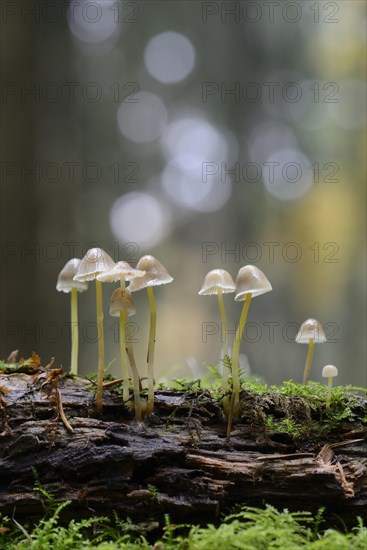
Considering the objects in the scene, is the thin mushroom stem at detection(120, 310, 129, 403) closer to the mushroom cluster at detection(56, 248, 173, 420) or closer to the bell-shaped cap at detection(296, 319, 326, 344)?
the mushroom cluster at detection(56, 248, 173, 420)

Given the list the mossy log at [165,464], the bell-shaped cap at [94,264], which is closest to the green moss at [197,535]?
the mossy log at [165,464]

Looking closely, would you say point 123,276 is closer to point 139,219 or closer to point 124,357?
point 124,357

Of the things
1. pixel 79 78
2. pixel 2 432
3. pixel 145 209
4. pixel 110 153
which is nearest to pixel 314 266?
pixel 145 209

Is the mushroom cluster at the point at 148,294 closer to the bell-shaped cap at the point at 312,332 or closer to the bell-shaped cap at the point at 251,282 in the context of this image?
the bell-shaped cap at the point at 251,282

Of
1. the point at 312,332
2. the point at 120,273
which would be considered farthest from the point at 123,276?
the point at 312,332

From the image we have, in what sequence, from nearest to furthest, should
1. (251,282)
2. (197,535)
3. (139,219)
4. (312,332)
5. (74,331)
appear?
1. (197,535)
2. (251,282)
3. (312,332)
4. (74,331)
5. (139,219)

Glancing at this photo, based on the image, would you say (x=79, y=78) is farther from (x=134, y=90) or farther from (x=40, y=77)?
(x=40, y=77)
